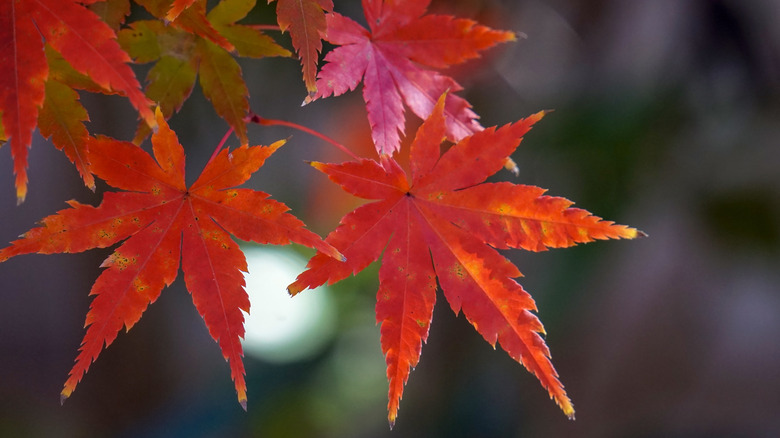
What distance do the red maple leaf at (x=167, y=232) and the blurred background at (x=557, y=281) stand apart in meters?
1.30

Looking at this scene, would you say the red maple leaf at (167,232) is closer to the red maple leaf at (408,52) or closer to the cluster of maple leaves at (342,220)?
the cluster of maple leaves at (342,220)

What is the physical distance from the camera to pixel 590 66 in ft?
6.19

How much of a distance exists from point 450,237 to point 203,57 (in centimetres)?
40

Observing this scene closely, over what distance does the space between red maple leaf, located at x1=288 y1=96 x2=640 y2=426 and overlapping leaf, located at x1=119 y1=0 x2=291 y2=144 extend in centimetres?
20

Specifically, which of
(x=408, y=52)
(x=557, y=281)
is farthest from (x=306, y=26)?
(x=557, y=281)

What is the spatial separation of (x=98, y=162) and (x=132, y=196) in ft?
0.15

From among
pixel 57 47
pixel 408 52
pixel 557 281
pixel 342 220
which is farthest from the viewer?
pixel 557 281

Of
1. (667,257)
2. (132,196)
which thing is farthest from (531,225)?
(667,257)

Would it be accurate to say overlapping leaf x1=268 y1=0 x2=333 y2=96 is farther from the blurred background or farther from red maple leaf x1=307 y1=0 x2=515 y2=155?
the blurred background

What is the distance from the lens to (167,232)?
557 mm

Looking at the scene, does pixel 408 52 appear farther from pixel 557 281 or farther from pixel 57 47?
pixel 557 281

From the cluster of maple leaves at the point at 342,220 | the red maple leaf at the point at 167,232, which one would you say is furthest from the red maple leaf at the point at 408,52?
the red maple leaf at the point at 167,232

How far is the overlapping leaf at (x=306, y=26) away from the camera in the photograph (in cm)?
50

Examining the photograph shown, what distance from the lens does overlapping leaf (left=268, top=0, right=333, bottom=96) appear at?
1.64 feet
